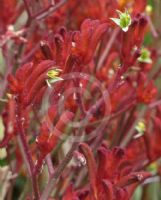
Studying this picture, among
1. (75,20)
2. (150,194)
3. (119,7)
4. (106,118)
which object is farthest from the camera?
(75,20)

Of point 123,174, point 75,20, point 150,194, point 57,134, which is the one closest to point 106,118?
point 123,174

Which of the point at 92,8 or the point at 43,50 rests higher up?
the point at 92,8

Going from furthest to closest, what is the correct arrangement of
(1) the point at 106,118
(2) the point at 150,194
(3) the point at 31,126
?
1. (2) the point at 150,194
2. (3) the point at 31,126
3. (1) the point at 106,118

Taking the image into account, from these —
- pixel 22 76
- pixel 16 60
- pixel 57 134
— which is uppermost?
pixel 16 60

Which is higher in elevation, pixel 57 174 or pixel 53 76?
pixel 53 76

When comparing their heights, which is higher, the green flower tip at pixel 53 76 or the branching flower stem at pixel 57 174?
the green flower tip at pixel 53 76

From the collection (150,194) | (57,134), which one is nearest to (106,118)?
(57,134)

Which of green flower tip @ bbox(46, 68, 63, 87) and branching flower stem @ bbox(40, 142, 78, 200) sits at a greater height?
green flower tip @ bbox(46, 68, 63, 87)

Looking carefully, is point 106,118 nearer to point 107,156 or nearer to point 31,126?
point 107,156

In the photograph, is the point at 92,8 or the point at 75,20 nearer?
the point at 92,8

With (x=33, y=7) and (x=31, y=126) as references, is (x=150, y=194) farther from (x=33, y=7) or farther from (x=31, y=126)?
(x=33, y=7)
